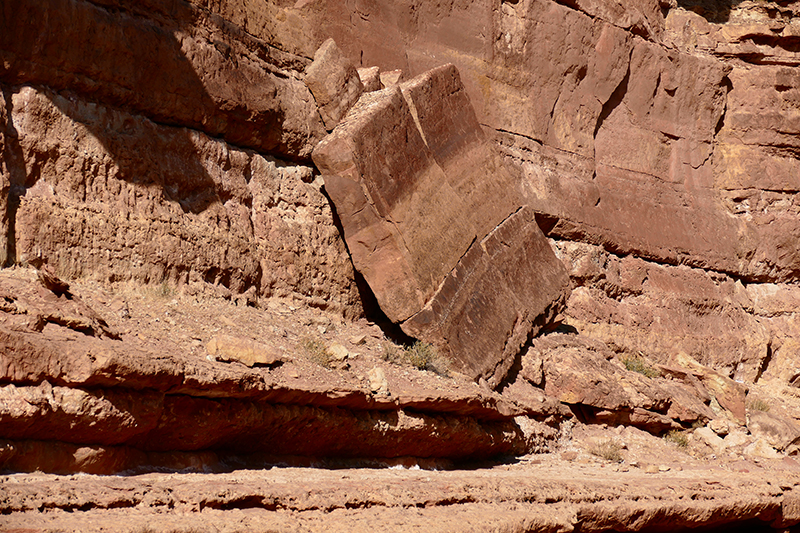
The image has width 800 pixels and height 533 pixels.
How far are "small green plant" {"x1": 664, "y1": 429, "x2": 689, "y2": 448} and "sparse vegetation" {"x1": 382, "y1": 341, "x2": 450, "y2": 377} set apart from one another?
326 centimetres

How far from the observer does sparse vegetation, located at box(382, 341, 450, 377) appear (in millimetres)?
7211

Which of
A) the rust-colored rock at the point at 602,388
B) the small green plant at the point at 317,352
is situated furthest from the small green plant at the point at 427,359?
the rust-colored rock at the point at 602,388

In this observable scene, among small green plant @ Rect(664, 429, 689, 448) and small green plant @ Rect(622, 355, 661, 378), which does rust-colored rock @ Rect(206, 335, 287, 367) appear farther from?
small green plant @ Rect(622, 355, 661, 378)

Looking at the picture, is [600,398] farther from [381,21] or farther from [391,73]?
[381,21]

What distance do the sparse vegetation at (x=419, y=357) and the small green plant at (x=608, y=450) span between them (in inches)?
82.1

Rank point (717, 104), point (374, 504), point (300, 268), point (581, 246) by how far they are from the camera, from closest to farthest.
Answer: point (374, 504) < point (300, 268) < point (581, 246) < point (717, 104)

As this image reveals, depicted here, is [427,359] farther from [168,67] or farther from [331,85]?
[168,67]

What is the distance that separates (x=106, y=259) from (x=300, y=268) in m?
2.04

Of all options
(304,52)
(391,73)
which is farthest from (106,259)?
(391,73)

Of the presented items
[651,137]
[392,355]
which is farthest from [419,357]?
[651,137]

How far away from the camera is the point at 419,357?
287 inches

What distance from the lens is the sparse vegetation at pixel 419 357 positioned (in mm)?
7211

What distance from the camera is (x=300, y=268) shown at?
7.81 metres


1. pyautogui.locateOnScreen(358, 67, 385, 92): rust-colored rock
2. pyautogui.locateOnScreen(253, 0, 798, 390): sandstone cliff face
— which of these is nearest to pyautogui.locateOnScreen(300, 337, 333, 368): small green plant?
pyautogui.locateOnScreen(358, 67, 385, 92): rust-colored rock
